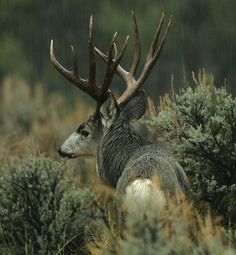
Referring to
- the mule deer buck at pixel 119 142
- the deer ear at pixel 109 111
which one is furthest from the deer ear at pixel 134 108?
the deer ear at pixel 109 111

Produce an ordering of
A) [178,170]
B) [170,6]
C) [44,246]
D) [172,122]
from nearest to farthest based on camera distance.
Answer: [178,170], [44,246], [172,122], [170,6]

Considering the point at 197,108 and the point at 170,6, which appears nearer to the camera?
the point at 197,108

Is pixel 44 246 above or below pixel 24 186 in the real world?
below

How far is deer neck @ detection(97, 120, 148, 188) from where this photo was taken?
7.42m

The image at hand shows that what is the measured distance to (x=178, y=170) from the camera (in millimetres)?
6844

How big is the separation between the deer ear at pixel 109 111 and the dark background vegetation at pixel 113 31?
11420 millimetres

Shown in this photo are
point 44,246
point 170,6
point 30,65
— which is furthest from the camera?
point 30,65

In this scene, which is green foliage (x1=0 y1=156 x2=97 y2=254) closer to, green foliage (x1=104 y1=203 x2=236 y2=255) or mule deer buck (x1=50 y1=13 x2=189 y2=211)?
mule deer buck (x1=50 y1=13 x2=189 y2=211)

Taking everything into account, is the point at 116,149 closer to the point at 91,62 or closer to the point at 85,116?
the point at 91,62

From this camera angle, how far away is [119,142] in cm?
751

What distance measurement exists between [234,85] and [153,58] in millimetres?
12839

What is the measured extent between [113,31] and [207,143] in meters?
12.9

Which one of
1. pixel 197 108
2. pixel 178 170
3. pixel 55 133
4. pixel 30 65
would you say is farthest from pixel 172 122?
pixel 30 65

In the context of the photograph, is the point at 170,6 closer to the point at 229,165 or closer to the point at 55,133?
the point at 55,133
